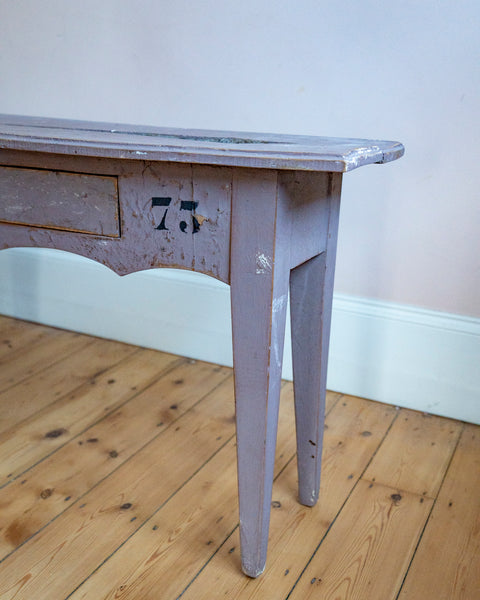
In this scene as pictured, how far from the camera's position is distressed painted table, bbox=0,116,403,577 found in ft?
3.05

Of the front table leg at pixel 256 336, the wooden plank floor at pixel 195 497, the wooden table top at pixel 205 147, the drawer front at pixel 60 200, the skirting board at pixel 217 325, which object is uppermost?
the wooden table top at pixel 205 147

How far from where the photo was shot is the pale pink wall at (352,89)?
1483 mm

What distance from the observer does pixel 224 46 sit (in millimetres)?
1676

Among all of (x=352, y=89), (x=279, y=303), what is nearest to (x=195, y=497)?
(x=279, y=303)

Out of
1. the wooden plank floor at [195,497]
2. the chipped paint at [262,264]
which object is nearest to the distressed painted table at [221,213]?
the chipped paint at [262,264]

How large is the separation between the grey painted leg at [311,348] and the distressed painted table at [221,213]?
1 centimetres

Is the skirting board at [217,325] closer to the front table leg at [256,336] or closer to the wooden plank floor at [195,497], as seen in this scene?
the wooden plank floor at [195,497]

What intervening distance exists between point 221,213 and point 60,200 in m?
0.28

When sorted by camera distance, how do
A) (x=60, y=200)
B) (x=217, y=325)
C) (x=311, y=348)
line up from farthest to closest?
(x=217, y=325)
(x=311, y=348)
(x=60, y=200)

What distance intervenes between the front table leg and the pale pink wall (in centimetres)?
70

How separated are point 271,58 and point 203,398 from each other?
88cm

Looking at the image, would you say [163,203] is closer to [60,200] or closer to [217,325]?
[60,200]

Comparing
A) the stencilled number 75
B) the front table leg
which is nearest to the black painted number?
the stencilled number 75

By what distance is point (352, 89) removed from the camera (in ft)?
5.14
